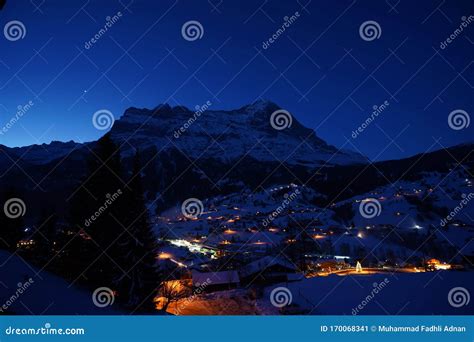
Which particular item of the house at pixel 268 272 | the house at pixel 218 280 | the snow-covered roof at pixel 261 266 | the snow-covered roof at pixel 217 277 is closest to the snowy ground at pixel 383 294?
the house at pixel 218 280

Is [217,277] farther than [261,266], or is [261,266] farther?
[261,266]

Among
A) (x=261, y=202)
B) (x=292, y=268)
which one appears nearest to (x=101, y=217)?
(x=292, y=268)

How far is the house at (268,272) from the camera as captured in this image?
3184cm

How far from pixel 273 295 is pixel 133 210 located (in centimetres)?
1432

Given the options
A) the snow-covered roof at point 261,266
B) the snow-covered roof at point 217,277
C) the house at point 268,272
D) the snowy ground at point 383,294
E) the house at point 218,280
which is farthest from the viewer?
the snow-covered roof at point 261,266

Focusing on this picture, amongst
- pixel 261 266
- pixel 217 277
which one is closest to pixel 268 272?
pixel 261 266

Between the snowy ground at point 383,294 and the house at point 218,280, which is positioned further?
the house at point 218,280

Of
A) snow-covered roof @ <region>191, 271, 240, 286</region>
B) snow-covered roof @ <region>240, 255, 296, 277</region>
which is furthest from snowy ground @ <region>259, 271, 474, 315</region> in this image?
snow-covered roof @ <region>240, 255, 296, 277</region>

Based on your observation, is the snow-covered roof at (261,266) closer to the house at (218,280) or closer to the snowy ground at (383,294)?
the house at (218,280)

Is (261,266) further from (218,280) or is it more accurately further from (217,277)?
(218,280)

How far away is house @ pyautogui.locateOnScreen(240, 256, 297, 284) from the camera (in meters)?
31.8

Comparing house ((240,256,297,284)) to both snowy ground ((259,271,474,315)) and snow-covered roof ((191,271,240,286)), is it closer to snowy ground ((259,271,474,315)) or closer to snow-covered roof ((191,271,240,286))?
snow-covered roof ((191,271,240,286))

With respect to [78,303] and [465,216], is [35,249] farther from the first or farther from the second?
[465,216]

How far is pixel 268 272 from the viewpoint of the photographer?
3334 cm
